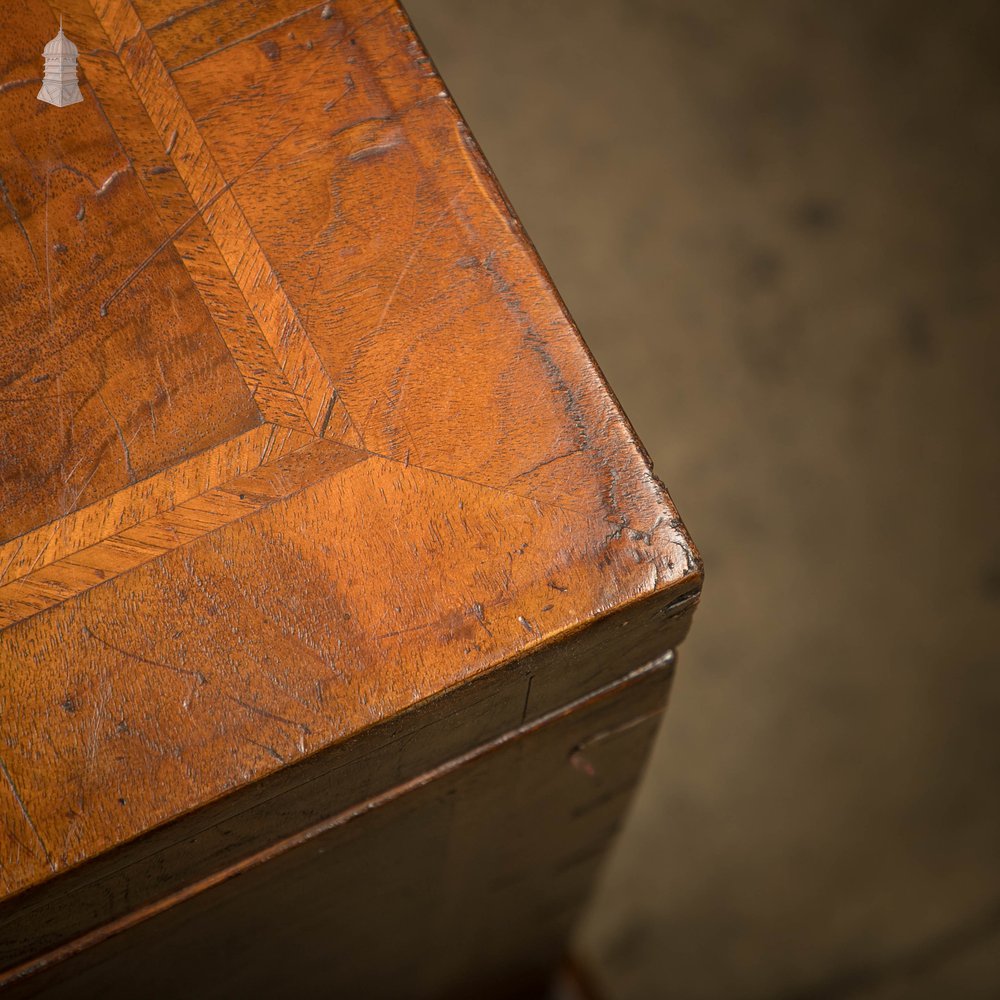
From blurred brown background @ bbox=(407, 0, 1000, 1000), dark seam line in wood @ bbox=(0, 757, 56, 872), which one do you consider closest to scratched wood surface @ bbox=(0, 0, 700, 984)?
dark seam line in wood @ bbox=(0, 757, 56, 872)

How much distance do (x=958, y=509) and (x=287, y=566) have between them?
1296 mm

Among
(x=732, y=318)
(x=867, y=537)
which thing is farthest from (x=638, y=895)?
(x=732, y=318)

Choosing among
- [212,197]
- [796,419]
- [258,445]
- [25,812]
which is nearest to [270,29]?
[212,197]

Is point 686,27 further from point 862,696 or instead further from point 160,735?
point 160,735

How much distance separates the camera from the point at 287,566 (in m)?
0.56

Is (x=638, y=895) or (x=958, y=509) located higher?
(x=958, y=509)

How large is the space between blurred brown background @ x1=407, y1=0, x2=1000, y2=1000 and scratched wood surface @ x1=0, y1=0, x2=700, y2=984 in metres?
0.97

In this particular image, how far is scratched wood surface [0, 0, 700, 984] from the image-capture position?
0.53 meters

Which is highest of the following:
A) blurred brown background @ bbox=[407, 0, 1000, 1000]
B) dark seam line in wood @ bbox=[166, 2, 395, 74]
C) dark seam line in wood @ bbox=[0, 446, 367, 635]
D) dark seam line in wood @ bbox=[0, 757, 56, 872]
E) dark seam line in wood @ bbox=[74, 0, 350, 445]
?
dark seam line in wood @ bbox=[166, 2, 395, 74]

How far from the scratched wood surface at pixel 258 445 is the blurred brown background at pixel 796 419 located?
0.97 m

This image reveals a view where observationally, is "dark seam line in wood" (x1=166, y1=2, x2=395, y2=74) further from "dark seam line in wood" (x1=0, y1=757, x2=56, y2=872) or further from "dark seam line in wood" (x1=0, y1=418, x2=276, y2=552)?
"dark seam line in wood" (x1=0, y1=757, x2=56, y2=872)

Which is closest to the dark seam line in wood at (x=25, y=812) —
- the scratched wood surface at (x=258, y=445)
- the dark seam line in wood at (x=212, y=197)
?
the scratched wood surface at (x=258, y=445)

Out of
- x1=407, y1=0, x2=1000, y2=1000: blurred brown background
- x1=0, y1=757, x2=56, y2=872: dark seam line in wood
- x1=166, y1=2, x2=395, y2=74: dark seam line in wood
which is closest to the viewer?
x1=0, y1=757, x2=56, y2=872: dark seam line in wood

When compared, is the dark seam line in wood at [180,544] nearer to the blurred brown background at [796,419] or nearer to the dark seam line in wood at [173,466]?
the dark seam line in wood at [173,466]
